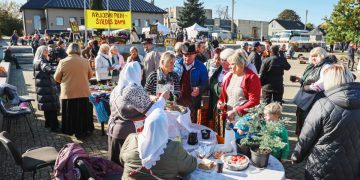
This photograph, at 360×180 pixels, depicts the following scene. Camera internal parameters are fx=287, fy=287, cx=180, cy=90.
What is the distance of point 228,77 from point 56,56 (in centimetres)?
468

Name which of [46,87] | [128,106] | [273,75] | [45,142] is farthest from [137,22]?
[128,106]

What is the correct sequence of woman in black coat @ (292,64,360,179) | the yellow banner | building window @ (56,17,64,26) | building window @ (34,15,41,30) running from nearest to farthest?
woman in black coat @ (292,64,360,179), the yellow banner, building window @ (56,17,64,26), building window @ (34,15,41,30)

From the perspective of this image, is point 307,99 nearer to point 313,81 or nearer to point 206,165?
point 313,81

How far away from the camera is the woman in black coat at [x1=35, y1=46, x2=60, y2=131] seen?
576 centimetres

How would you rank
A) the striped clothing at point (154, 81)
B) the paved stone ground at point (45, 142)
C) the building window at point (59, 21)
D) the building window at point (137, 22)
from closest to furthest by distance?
the paved stone ground at point (45, 142), the striped clothing at point (154, 81), the building window at point (59, 21), the building window at point (137, 22)

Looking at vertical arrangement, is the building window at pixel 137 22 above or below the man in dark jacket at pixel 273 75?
above

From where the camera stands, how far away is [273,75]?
6.31 m

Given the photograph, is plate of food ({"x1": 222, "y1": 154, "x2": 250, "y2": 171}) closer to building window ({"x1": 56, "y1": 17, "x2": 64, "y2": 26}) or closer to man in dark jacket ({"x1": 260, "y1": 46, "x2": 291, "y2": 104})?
man in dark jacket ({"x1": 260, "y1": 46, "x2": 291, "y2": 104})

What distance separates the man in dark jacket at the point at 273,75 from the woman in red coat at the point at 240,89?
8.60 ft

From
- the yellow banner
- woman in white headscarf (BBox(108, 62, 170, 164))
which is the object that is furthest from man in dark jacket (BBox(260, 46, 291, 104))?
the yellow banner

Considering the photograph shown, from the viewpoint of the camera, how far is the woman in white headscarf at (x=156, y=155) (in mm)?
2336

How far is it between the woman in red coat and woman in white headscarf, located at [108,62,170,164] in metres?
0.93

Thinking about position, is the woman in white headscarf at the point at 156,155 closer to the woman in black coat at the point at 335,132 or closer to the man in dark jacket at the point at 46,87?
the woman in black coat at the point at 335,132

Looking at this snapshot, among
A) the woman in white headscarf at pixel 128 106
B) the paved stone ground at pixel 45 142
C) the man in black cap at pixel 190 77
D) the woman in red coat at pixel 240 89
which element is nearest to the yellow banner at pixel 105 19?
the paved stone ground at pixel 45 142
